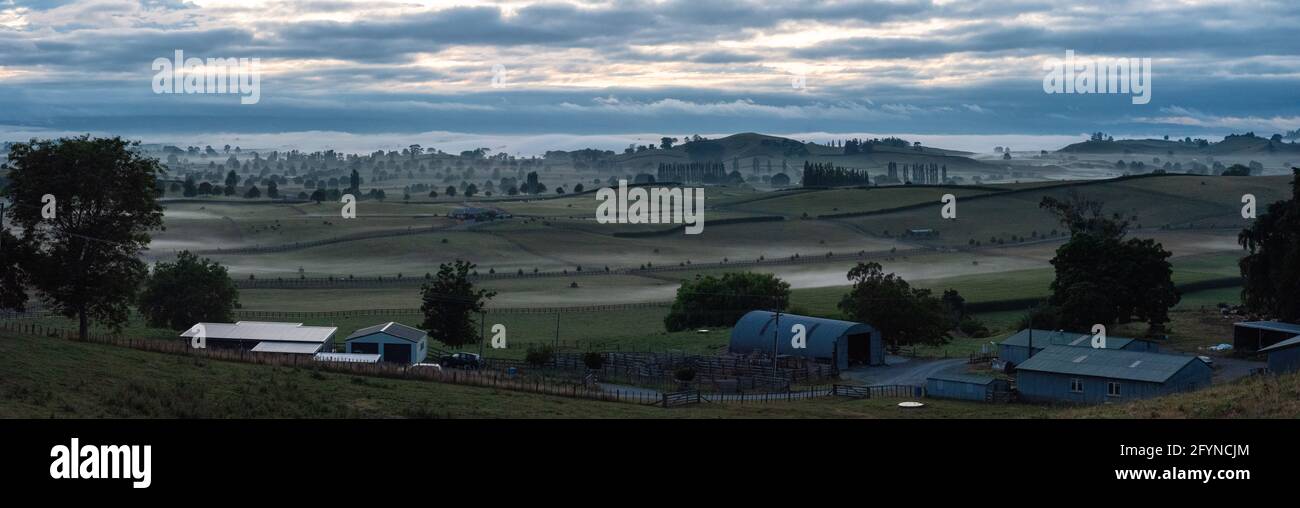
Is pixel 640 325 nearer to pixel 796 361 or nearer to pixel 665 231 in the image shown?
pixel 796 361

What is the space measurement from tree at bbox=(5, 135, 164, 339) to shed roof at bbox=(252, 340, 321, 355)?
26.0ft

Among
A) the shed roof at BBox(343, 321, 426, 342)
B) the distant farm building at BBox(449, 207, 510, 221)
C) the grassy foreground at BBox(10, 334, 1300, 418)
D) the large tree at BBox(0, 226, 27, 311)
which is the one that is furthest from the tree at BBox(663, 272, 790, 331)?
the distant farm building at BBox(449, 207, 510, 221)

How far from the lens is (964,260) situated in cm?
12294

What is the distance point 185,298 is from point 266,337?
505 inches

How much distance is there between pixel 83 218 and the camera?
52656mm

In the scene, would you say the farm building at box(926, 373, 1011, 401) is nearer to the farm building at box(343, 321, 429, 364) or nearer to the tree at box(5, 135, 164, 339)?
the farm building at box(343, 321, 429, 364)

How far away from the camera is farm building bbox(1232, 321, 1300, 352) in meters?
60.1

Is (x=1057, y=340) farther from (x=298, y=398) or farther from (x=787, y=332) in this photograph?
(x=298, y=398)

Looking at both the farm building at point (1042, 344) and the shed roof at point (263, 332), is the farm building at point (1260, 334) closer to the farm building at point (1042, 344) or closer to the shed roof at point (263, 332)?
the farm building at point (1042, 344)

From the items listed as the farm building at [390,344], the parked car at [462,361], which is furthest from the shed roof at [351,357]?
the parked car at [462,361]

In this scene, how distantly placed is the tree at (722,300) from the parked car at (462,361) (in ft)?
65.5

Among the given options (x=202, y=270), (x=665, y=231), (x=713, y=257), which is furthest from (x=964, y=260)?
(x=202, y=270)

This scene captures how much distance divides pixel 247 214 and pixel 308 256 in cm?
5287

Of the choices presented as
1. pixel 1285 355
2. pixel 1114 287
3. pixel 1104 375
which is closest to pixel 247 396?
pixel 1104 375
